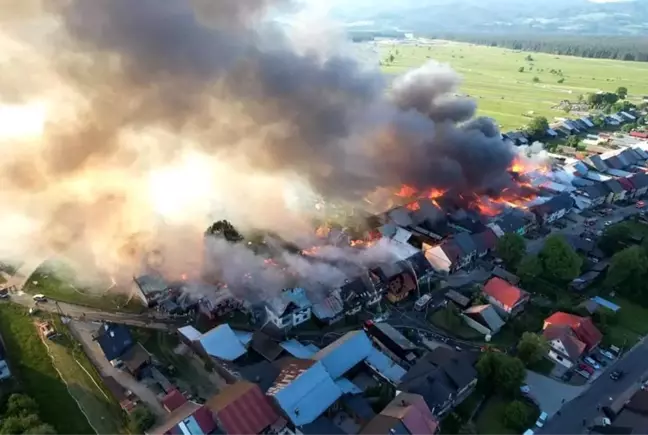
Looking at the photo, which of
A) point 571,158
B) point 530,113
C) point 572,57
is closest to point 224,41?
point 571,158

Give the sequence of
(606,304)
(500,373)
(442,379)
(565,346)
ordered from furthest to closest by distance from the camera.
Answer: (606,304), (565,346), (500,373), (442,379)

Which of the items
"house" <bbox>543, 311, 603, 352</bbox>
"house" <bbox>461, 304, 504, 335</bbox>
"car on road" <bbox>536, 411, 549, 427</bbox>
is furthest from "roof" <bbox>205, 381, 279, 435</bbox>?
"house" <bbox>543, 311, 603, 352</bbox>

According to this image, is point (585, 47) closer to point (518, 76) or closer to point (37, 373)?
point (518, 76)

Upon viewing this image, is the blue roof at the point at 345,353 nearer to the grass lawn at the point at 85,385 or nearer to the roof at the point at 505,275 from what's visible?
the grass lawn at the point at 85,385

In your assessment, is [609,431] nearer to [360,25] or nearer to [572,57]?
[572,57]

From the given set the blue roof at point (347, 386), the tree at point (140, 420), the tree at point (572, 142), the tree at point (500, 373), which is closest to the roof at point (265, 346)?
the blue roof at point (347, 386)

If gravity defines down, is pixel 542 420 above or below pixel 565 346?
below

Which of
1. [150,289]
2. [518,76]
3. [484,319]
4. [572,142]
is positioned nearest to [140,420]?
[150,289]
